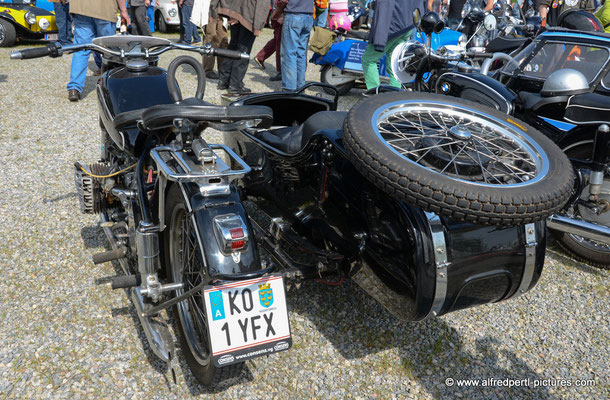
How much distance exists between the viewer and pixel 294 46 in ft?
21.7

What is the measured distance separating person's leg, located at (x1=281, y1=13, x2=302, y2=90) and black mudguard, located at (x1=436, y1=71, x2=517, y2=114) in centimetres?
289

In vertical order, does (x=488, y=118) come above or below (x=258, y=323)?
above

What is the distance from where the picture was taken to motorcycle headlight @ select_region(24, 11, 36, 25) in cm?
938

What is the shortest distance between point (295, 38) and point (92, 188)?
4.47 m

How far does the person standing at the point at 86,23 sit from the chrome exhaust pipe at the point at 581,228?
18.5ft

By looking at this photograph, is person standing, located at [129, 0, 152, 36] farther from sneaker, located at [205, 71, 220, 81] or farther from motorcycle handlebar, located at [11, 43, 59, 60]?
motorcycle handlebar, located at [11, 43, 59, 60]

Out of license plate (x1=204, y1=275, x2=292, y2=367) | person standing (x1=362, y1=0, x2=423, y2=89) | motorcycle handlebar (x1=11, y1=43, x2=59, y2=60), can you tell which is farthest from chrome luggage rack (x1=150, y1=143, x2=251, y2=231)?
person standing (x1=362, y1=0, x2=423, y2=89)

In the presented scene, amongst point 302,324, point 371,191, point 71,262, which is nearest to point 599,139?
point 371,191

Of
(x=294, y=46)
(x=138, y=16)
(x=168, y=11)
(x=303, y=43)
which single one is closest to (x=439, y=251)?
(x=294, y=46)

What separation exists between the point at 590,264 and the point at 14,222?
4.33 m

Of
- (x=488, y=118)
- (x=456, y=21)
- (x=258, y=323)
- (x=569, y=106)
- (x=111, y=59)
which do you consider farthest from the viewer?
(x=456, y=21)

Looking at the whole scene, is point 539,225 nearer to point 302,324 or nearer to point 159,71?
point 302,324

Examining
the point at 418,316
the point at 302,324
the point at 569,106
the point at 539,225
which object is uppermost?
the point at 569,106

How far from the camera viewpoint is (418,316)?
209cm
